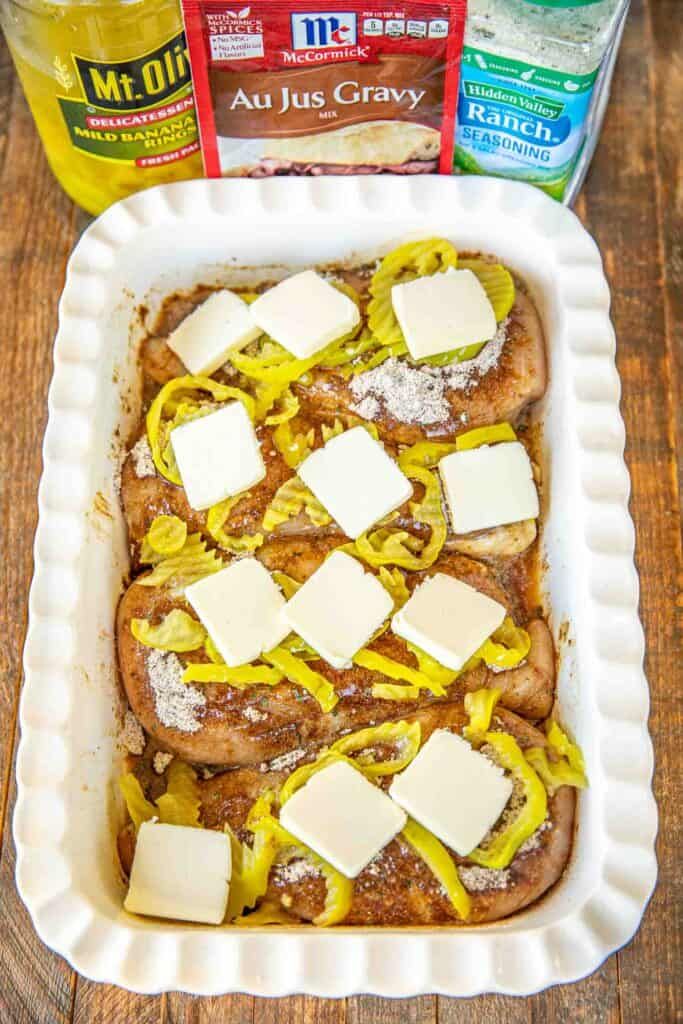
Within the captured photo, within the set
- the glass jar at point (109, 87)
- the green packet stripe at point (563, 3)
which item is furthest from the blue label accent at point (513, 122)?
the glass jar at point (109, 87)

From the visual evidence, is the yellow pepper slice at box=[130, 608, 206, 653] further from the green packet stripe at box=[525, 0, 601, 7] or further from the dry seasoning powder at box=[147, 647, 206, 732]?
the green packet stripe at box=[525, 0, 601, 7]

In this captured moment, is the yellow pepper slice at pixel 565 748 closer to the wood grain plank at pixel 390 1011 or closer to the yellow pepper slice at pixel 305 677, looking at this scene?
the yellow pepper slice at pixel 305 677

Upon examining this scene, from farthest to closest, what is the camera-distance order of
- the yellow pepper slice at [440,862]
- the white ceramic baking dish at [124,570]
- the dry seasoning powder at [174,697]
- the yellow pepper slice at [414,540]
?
the yellow pepper slice at [414,540]
the dry seasoning powder at [174,697]
the yellow pepper slice at [440,862]
the white ceramic baking dish at [124,570]

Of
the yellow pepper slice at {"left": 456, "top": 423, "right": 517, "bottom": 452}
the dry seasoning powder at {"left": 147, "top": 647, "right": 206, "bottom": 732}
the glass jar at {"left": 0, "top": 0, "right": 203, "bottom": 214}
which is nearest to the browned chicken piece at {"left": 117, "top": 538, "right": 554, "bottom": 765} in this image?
the dry seasoning powder at {"left": 147, "top": 647, "right": 206, "bottom": 732}

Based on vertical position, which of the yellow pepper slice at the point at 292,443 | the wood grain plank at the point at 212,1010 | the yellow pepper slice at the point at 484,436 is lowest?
the wood grain plank at the point at 212,1010

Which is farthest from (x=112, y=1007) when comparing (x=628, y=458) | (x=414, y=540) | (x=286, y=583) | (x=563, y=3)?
(x=563, y=3)
